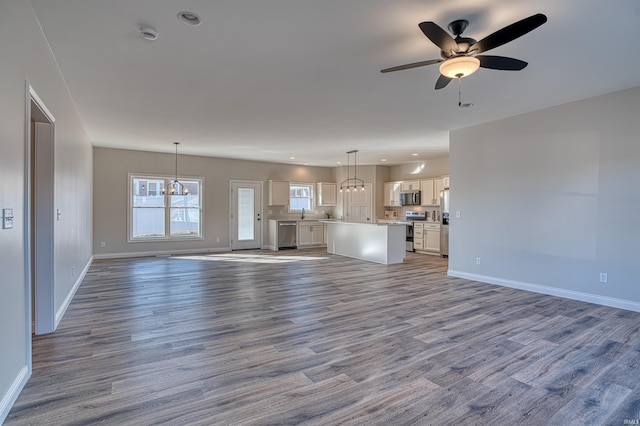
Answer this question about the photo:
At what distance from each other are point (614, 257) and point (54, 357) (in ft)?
19.9

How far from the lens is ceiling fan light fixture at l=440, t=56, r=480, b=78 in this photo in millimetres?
2461

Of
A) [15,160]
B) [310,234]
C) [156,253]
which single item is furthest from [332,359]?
[310,234]

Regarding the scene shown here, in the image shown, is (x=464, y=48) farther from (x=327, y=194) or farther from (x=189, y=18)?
(x=327, y=194)

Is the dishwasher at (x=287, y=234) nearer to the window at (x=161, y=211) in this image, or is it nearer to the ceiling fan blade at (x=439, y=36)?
the window at (x=161, y=211)

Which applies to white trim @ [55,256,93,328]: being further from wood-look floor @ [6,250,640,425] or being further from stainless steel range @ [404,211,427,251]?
stainless steel range @ [404,211,427,251]

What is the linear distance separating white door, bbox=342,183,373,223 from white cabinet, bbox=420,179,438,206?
1743 millimetres

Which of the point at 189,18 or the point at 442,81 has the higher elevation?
the point at 189,18

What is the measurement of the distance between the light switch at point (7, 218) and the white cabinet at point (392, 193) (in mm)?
9189

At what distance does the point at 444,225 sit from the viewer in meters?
8.49

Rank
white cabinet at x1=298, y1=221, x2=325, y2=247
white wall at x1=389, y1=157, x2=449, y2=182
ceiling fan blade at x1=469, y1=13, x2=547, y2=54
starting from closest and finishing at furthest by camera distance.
A: ceiling fan blade at x1=469, y1=13, x2=547, y2=54 < white wall at x1=389, y1=157, x2=449, y2=182 < white cabinet at x1=298, y1=221, x2=325, y2=247

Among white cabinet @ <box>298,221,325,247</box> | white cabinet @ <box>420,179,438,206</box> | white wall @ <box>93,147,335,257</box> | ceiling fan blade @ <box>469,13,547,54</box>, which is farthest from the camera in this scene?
white cabinet @ <box>298,221,325,247</box>

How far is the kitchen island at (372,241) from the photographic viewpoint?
23.5 ft

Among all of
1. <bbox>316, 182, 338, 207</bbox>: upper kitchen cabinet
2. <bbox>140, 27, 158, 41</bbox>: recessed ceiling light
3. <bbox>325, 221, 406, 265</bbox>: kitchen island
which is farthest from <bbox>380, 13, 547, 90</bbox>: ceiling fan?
<bbox>316, 182, 338, 207</bbox>: upper kitchen cabinet

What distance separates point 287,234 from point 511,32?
821 cm
